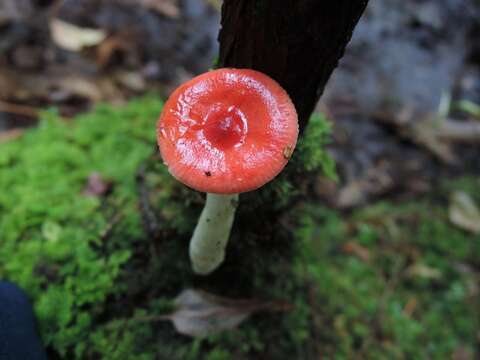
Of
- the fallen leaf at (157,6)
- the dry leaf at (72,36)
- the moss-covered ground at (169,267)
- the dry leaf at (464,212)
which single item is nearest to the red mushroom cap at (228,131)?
the moss-covered ground at (169,267)

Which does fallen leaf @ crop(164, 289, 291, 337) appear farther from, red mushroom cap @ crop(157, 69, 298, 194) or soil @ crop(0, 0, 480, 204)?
soil @ crop(0, 0, 480, 204)

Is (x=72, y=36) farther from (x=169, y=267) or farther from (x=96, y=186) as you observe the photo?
(x=169, y=267)

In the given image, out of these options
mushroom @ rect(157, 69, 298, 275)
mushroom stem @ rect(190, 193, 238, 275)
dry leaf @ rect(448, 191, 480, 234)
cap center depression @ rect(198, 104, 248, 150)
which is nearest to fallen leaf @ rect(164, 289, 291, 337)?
mushroom stem @ rect(190, 193, 238, 275)

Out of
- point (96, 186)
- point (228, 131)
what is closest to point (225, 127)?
point (228, 131)

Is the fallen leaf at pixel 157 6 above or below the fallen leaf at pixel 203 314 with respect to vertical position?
above

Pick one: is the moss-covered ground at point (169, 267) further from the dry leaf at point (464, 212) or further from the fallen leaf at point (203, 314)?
the dry leaf at point (464, 212)

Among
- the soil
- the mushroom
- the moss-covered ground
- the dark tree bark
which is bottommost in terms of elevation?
the moss-covered ground
